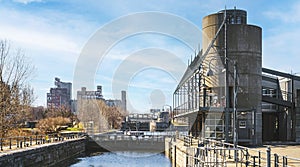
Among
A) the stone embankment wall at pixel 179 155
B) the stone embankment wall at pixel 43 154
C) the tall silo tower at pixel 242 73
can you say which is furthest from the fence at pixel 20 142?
the tall silo tower at pixel 242 73

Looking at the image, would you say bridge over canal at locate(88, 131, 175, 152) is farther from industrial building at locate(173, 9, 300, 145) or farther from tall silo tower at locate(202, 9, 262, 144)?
tall silo tower at locate(202, 9, 262, 144)

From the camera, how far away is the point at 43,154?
123 ft

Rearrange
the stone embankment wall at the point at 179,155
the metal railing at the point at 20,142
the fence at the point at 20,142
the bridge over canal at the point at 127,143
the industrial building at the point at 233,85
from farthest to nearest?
the bridge over canal at the point at 127,143, the industrial building at the point at 233,85, the fence at the point at 20,142, the metal railing at the point at 20,142, the stone embankment wall at the point at 179,155

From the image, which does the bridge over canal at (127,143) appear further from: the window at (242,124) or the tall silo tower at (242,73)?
the window at (242,124)

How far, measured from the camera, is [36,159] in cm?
3475

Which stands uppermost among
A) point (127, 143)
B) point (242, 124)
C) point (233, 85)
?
point (233, 85)

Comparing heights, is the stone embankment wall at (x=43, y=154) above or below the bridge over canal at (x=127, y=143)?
above

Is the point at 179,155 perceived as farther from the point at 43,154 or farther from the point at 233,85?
the point at 43,154

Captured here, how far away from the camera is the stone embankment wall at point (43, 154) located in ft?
91.8

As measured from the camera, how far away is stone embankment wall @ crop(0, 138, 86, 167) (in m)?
28.0

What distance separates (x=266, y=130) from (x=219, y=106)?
12043 mm

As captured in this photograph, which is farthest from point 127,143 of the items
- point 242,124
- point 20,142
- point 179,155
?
point 20,142

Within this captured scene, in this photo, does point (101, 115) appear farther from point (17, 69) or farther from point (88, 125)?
point (17, 69)

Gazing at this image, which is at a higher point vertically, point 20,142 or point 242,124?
point 242,124
